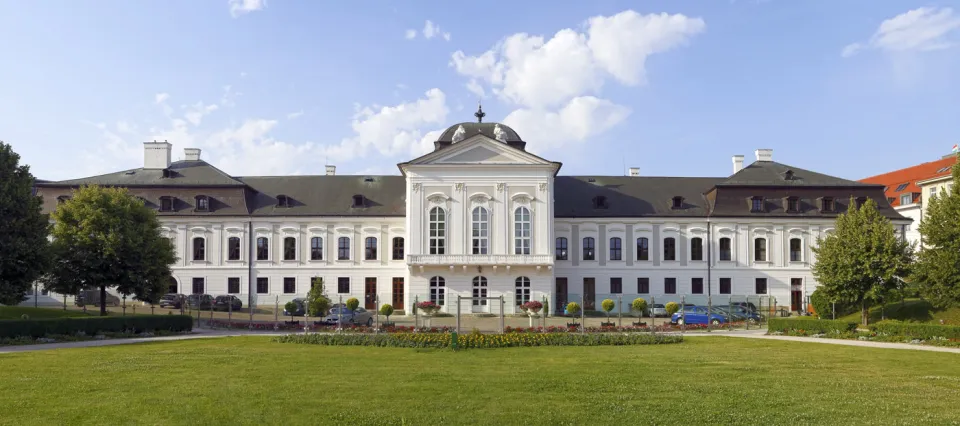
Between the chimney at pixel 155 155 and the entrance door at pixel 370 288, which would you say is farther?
the chimney at pixel 155 155

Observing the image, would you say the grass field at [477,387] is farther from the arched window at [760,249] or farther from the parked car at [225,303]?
the arched window at [760,249]

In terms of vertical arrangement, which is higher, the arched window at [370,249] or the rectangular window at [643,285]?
the arched window at [370,249]

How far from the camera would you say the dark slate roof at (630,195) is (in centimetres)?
5072

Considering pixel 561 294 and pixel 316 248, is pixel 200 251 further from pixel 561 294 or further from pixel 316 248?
pixel 561 294

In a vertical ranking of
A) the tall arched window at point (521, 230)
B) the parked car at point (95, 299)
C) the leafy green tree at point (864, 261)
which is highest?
the tall arched window at point (521, 230)

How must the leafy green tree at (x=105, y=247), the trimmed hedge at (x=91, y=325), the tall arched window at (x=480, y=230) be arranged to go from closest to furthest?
the trimmed hedge at (x=91, y=325), the leafy green tree at (x=105, y=247), the tall arched window at (x=480, y=230)

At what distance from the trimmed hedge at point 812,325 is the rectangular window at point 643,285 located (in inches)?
674

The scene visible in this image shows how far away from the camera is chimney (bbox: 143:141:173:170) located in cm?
5309

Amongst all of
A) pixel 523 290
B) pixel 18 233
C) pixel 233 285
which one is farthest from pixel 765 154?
pixel 18 233

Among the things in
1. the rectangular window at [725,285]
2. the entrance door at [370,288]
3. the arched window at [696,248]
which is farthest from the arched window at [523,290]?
the rectangular window at [725,285]

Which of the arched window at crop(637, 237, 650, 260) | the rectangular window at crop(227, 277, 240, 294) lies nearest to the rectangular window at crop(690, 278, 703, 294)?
the arched window at crop(637, 237, 650, 260)

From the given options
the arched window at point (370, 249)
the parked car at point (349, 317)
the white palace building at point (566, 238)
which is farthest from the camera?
the arched window at point (370, 249)

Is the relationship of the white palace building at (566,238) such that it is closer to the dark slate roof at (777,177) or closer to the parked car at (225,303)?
the dark slate roof at (777,177)

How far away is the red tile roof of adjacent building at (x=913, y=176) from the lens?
6662 centimetres
